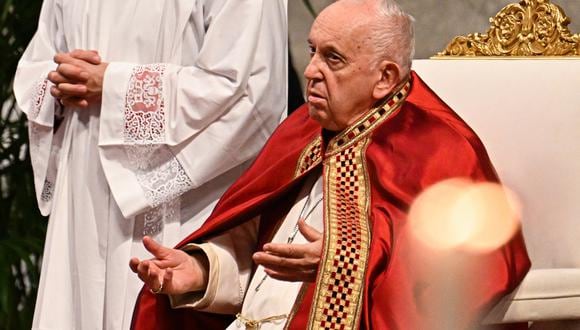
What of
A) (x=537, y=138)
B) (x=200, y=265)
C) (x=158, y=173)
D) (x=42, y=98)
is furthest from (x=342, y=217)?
(x=42, y=98)

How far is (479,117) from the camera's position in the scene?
11.8 feet

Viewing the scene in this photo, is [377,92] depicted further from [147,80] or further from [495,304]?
[147,80]

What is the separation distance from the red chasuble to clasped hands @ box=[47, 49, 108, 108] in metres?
0.70

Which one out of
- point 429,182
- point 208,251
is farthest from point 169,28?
point 429,182

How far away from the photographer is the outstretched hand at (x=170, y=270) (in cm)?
313

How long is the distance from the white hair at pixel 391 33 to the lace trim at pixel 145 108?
40.4 inches

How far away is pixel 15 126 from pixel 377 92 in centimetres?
241

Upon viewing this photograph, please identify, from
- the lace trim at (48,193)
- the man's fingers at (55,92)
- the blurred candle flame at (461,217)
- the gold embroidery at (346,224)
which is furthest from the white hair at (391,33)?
the lace trim at (48,193)

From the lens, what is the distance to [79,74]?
157 inches

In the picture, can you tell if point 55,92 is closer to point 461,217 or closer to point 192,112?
point 192,112

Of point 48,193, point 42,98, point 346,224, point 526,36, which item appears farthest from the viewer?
point 48,193

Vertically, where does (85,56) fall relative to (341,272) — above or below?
above

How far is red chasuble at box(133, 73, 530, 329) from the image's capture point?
298cm

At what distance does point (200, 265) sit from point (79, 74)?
91 centimetres
